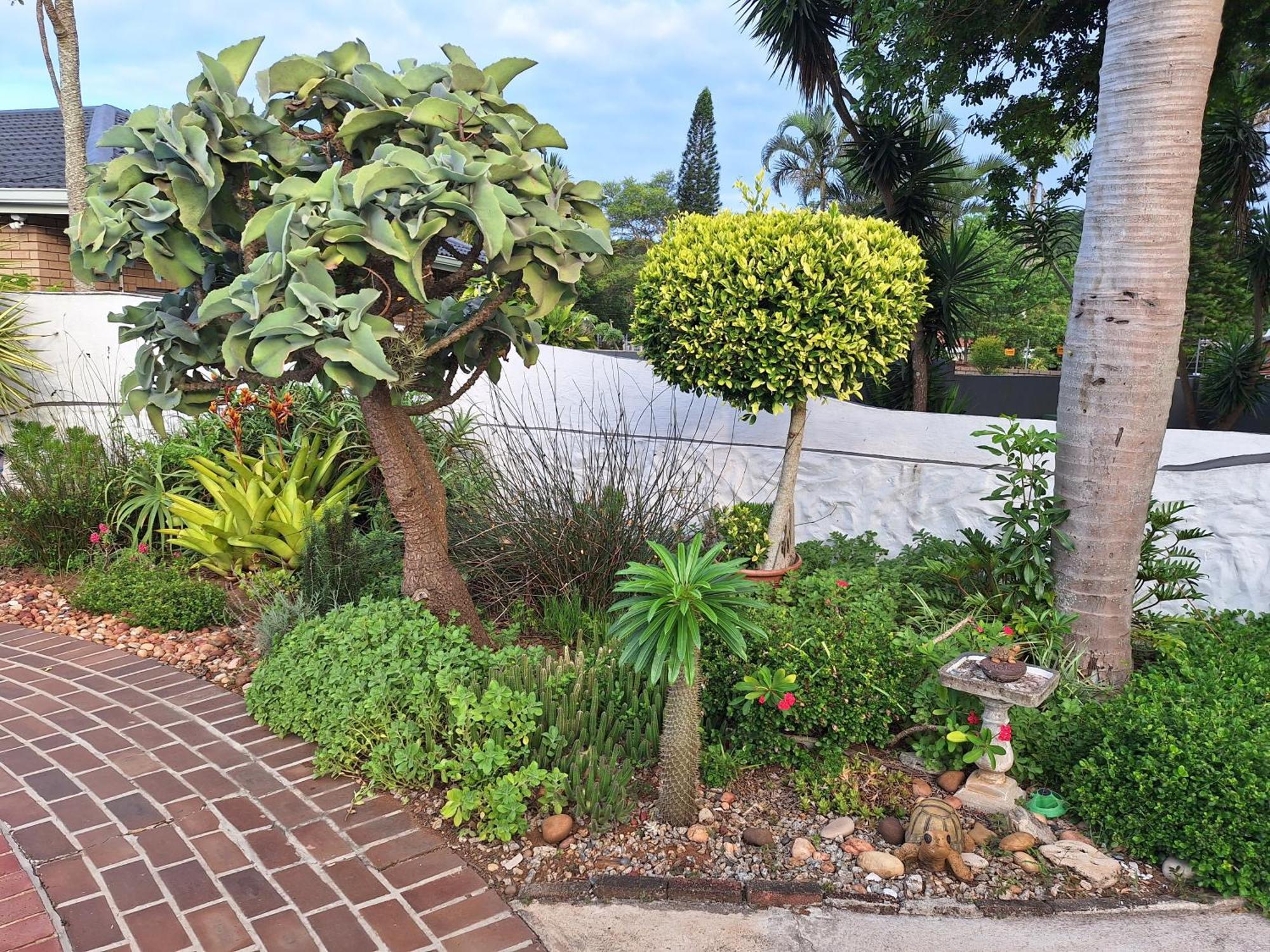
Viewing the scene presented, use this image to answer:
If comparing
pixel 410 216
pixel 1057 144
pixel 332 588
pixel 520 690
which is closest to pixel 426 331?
pixel 410 216

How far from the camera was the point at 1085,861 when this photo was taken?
2.55 metres

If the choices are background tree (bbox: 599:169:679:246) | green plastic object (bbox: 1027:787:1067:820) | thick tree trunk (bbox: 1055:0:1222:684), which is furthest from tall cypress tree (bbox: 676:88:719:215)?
green plastic object (bbox: 1027:787:1067:820)

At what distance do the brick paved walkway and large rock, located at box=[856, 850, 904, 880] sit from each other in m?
1.02

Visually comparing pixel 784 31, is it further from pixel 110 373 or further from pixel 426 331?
pixel 110 373

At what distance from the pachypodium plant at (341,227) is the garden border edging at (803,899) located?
4.65ft

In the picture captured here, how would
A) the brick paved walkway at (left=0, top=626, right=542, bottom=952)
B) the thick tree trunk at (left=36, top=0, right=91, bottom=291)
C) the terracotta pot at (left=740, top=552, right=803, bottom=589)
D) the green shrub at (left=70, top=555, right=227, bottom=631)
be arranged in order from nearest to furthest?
1. the brick paved walkway at (left=0, top=626, right=542, bottom=952)
2. the terracotta pot at (left=740, top=552, right=803, bottom=589)
3. the green shrub at (left=70, top=555, right=227, bottom=631)
4. the thick tree trunk at (left=36, top=0, right=91, bottom=291)

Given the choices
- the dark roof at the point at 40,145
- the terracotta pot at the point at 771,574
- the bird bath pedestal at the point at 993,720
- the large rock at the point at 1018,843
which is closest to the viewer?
the large rock at the point at 1018,843

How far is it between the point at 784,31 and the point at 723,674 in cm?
632

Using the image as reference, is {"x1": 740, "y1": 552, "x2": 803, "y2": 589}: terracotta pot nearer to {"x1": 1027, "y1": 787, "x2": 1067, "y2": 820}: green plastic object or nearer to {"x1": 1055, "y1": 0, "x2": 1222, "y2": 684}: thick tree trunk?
{"x1": 1055, "y1": 0, "x2": 1222, "y2": 684}: thick tree trunk

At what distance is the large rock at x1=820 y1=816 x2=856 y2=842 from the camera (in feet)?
8.79

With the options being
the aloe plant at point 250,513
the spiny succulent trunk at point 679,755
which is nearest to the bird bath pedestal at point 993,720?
the spiny succulent trunk at point 679,755

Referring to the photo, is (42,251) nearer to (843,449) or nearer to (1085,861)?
(843,449)

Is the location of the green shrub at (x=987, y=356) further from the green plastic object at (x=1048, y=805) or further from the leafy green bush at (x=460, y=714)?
the leafy green bush at (x=460, y=714)

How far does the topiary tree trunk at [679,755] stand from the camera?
2693 mm
